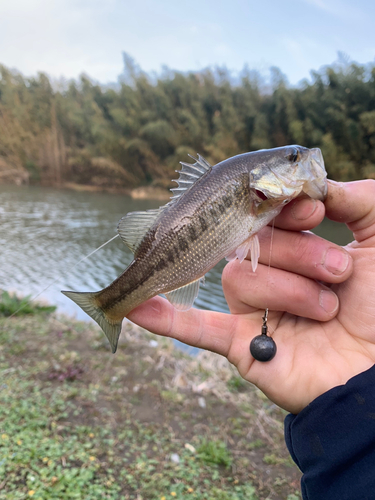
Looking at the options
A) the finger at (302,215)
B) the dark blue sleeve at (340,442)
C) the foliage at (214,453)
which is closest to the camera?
the dark blue sleeve at (340,442)

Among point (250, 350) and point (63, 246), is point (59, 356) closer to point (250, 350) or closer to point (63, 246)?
point (250, 350)

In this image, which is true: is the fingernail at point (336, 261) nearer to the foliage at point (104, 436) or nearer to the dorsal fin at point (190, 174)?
the dorsal fin at point (190, 174)

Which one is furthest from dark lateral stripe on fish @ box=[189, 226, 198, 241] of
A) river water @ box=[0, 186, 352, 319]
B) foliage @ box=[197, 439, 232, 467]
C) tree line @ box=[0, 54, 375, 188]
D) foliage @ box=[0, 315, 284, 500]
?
tree line @ box=[0, 54, 375, 188]

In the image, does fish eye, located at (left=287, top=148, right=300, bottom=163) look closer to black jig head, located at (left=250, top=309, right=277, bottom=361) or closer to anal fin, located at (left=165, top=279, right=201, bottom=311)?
anal fin, located at (left=165, top=279, right=201, bottom=311)

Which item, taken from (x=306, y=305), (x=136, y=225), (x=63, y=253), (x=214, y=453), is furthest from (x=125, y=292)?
(x=63, y=253)

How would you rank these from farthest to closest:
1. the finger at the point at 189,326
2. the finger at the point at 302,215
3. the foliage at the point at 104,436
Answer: the foliage at the point at 104,436 → the finger at the point at 189,326 → the finger at the point at 302,215

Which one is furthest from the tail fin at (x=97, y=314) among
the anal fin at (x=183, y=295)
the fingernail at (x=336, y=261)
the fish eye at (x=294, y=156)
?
the fish eye at (x=294, y=156)

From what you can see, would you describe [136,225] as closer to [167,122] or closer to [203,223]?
[203,223]
